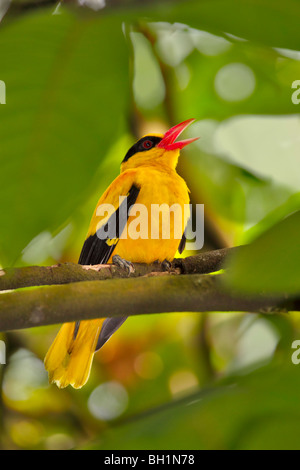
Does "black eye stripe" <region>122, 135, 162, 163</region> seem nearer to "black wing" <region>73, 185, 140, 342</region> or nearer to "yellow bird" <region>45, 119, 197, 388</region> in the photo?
"yellow bird" <region>45, 119, 197, 388</region>

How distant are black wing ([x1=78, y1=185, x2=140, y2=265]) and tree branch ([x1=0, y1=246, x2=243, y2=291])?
396 millimetres

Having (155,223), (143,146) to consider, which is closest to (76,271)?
(155,223)

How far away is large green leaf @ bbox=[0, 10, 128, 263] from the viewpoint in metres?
0.49

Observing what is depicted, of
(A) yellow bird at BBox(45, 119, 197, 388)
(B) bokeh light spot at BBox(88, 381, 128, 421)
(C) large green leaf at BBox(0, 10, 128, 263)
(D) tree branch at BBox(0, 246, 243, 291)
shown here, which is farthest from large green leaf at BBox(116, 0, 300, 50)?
(B) bokeh light spot at BBox(88, 381, 128, 421)

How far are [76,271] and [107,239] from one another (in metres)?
0.71

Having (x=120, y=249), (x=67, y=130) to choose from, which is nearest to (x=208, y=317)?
(x=120, y=249)

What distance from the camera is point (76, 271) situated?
0.75 meters

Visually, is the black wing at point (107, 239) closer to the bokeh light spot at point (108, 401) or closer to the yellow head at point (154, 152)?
the yellow head at point (154, 152)

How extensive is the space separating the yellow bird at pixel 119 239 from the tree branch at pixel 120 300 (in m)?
0.73

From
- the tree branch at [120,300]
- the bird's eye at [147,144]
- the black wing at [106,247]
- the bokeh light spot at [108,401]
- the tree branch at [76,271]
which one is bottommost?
the bokeh light spot at [108,401]

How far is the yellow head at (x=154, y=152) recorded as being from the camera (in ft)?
5.62

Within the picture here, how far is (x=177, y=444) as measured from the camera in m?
0.41

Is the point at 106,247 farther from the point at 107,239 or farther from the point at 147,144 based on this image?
the point at 147,144

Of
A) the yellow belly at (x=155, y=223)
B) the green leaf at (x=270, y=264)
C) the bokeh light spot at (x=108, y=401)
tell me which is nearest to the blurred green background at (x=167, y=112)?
the green leaf at (x=270, y=264)
